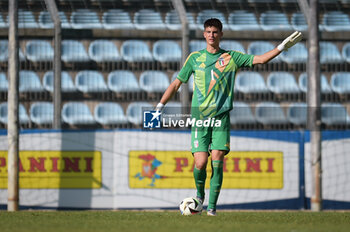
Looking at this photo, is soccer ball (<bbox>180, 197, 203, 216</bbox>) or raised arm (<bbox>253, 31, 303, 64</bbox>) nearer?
raised arm (<bbox>253, 31, 303, 64</bbox>)

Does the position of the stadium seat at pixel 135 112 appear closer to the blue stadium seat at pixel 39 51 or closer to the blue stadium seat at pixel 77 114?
the blue stadium seat at pixel 77 114

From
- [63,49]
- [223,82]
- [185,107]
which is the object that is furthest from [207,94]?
[63,49]

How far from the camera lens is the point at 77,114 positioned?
1256 cm

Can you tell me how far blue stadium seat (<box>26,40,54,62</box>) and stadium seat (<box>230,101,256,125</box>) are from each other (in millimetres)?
3369

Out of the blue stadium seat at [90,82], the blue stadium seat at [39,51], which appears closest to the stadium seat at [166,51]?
the blue stadium seat at [90,82]

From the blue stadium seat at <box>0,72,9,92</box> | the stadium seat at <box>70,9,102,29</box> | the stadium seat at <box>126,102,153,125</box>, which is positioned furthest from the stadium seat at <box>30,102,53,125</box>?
the stadium seat at <box>70,9,102,29</box>

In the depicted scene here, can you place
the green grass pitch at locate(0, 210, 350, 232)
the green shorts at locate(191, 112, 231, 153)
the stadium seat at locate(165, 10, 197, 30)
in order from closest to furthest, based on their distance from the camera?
the green grass pitch at locate(0, 210, 350, 232)
the green shorts at locate(191, 112, 231, 153)
the stadium seat at locate(165, 10, 197, 30)

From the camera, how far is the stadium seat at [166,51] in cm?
1271

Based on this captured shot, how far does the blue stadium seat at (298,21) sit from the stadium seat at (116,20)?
2.90 m

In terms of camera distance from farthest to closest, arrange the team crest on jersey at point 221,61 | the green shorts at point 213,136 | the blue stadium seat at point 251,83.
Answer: the blue stadium seat at point 251,83
the team crest on jersey at point 221,61
the green shorts at point 213,136

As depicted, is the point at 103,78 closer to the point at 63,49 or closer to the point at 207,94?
the point at 63,49

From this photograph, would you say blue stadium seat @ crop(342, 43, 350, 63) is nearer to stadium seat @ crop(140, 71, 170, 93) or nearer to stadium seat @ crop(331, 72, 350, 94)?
stadium seat @ crop(331, 72, 350, 94)

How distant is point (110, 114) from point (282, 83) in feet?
10.1

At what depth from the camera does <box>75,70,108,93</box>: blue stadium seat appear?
1273cm
